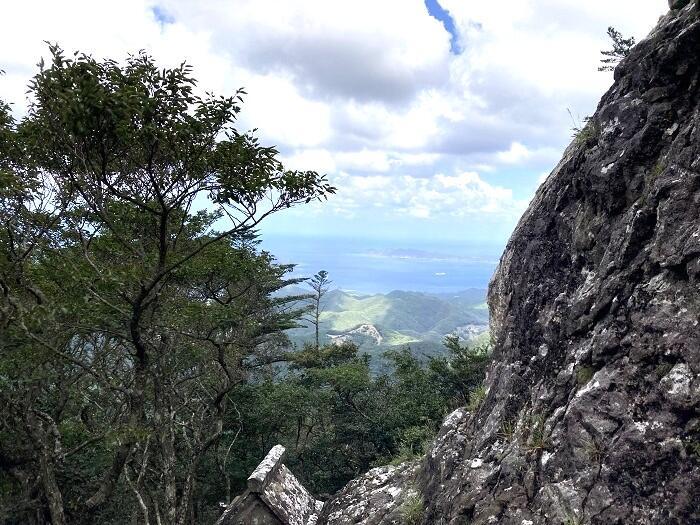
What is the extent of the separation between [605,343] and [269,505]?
10.8 meters

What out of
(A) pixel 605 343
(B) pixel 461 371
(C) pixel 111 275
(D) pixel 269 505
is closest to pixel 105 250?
(C) pixel 111 275

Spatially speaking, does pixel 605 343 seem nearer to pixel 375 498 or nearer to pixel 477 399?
pixel 477 399

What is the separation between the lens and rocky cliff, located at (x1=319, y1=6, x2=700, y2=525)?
17.6ft

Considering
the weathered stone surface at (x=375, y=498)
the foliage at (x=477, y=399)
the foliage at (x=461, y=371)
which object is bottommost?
the foliage at (x=461, y=371)

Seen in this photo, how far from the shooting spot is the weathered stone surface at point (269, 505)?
1284 cm

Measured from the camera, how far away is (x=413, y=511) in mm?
9008

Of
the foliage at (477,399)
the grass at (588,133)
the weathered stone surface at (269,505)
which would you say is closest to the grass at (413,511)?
the foliage at (477,399)

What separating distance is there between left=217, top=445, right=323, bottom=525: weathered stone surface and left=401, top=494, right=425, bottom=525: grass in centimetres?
430

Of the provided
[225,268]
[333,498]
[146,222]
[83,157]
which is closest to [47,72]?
[83,157]

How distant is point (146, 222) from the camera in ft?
45.4

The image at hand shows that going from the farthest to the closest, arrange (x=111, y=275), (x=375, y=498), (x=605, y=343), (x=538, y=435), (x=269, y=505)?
(x=269, y=505) < (x=375, y=498) < (x=111, y=275) < (x=538, y=435) < (x=605, y=343)

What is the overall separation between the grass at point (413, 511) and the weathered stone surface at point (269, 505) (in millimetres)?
4296

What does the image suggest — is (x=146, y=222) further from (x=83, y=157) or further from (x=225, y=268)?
(x=83, y=157)

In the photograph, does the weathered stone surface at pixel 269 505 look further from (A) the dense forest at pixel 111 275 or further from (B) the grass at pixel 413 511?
(B) the grass at pixel 413 511
